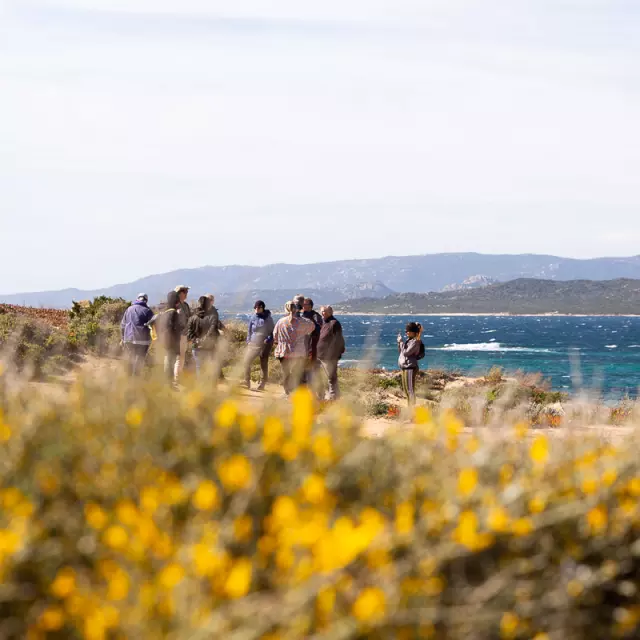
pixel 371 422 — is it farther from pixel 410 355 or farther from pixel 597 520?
pixel 597 520

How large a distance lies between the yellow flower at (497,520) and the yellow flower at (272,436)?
2.96ft

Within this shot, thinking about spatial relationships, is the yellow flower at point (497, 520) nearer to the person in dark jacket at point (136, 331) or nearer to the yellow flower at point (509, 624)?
the yellow flower at point (509, 624)

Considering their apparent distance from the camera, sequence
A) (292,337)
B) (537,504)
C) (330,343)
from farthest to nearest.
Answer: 1. (330,343)
2. (292,337)
3. (537,504)

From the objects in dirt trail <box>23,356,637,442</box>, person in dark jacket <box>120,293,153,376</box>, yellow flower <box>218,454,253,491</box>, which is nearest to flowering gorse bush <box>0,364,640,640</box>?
yellow flower <box>218,454,253,491</box>

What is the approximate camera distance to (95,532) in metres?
2.96

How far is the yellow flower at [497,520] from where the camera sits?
292 cm

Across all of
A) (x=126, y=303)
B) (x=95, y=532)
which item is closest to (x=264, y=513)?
(x=95, y=532)

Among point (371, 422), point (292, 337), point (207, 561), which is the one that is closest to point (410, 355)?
point (371, 422)

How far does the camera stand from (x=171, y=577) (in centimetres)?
257

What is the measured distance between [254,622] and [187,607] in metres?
0.21

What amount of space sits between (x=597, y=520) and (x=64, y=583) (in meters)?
2.03

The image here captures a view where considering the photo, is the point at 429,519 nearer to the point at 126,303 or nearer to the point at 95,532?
the point at 95,532

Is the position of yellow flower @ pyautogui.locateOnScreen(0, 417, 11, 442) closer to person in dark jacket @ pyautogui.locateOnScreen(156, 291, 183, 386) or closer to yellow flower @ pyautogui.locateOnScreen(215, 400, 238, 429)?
yellow flower @ pyautogui.locateOnScreen(215, 400, 238, 429)

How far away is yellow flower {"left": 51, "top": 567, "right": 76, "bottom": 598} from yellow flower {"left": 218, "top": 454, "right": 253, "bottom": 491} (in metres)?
0.62
